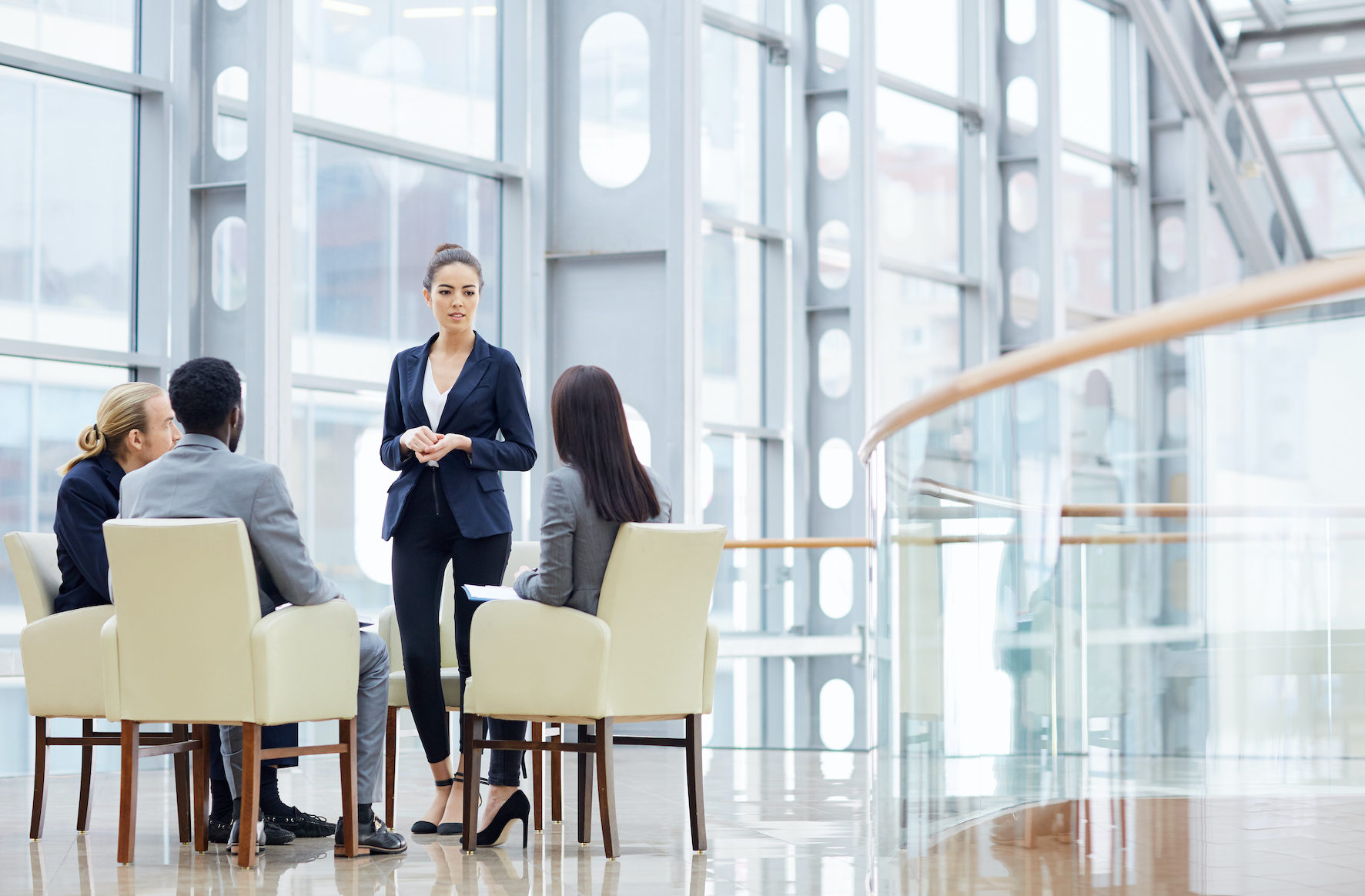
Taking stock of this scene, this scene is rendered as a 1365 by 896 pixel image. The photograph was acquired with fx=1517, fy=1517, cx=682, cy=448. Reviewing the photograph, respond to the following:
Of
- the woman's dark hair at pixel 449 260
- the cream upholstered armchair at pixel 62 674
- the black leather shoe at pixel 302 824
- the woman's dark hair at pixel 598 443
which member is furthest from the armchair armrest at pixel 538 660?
the woman's dark hair at pixel 449 260

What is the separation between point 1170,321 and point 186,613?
7.12 feet

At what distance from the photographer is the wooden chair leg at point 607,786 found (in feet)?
11.0

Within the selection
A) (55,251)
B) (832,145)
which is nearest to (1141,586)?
(55,251)

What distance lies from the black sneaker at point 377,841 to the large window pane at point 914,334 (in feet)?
21.4

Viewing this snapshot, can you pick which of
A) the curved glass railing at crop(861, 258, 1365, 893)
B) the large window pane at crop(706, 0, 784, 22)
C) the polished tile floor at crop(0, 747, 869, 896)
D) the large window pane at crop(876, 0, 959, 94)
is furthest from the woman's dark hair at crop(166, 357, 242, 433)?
the large window pane at crop(876, 0, 959, 94)

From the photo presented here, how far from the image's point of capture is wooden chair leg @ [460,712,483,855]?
340 cm

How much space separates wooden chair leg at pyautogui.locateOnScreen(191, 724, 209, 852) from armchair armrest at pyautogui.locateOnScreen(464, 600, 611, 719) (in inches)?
25.5

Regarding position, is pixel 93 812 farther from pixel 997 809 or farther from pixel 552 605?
pixel 997 809

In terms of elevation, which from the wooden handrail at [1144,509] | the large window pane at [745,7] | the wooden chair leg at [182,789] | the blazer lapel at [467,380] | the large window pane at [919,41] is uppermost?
the large window pane at [919,41]

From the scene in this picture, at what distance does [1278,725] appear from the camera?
1987 mm

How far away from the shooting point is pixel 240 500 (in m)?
3.29

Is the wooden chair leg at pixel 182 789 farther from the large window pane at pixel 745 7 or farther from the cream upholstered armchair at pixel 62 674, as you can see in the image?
the large window pane at pixel 745 7

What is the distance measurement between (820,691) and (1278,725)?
16.1 feet

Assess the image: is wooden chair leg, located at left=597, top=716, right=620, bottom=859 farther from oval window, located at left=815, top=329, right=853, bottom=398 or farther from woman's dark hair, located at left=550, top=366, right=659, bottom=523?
oval window, located at left=815, top=329, right=853, bottom=398
